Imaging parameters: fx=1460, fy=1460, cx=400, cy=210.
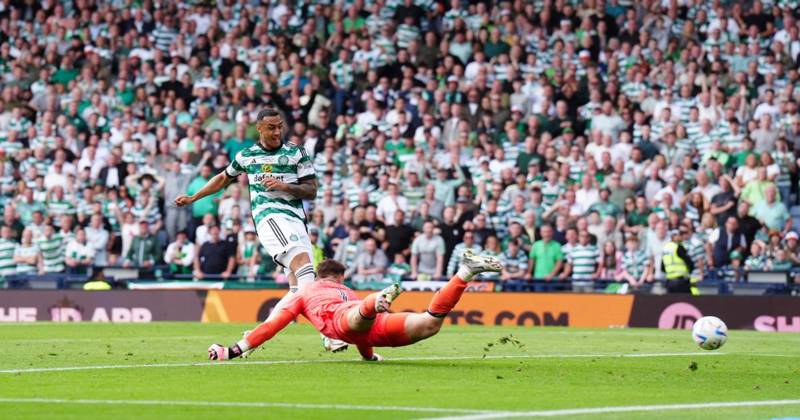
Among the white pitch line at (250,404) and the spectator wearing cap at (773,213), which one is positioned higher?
the spectator wearing cap at (773,213)

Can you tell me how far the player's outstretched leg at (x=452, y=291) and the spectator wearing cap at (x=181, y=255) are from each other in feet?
54.6

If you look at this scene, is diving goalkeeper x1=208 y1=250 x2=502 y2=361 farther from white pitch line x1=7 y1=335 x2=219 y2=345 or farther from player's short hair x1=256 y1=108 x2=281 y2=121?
white pitch line x1=7 y1=335 x2=219 y2=345

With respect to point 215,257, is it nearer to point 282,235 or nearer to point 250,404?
point 282,235

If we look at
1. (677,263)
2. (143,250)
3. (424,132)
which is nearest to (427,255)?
(424,132)

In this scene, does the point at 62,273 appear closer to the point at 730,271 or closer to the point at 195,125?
the point at 195,125

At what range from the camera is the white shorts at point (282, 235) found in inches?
594

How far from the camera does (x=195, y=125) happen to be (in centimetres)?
3072

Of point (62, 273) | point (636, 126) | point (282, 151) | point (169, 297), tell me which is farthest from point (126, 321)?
point (282, 151)

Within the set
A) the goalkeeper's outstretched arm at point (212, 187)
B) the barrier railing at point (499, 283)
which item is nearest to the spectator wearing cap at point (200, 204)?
the barrier railing at point (499, 283)

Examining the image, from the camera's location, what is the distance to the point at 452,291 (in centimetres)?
1214

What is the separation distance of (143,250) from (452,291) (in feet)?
57.1

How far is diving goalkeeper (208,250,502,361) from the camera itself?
1212 centimetres

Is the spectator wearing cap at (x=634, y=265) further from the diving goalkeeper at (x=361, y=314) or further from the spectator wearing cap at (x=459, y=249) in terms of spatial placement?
the diving goalkeeper at (x=361, y=314)

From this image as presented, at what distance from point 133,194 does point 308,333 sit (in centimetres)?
1053
